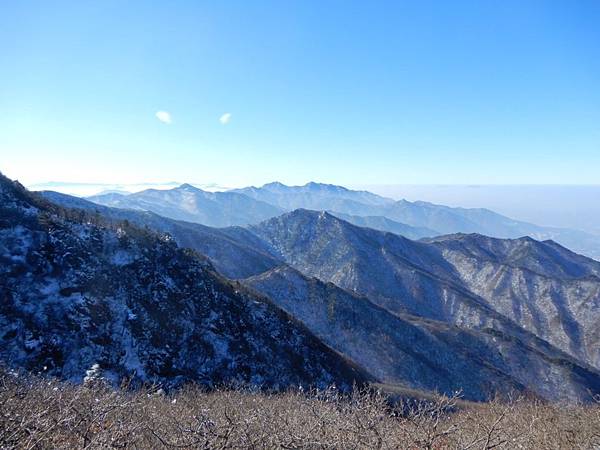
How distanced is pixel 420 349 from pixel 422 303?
58010 millimetres

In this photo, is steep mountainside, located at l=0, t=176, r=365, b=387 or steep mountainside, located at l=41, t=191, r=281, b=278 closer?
steep mountainside, located at l=0, t=176, r=365, b=387

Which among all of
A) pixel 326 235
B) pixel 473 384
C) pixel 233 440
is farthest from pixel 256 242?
pixel 233 440

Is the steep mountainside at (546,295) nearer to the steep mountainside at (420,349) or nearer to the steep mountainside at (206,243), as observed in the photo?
the steep mountainside at (420,349)

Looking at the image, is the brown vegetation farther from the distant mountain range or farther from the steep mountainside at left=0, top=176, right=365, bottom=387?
the distant mountain range

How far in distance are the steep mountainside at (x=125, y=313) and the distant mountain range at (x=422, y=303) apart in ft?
13.7

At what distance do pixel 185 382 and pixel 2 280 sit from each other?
16829 mm

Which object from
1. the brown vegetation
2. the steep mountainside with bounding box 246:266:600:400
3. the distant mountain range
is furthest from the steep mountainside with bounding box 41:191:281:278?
the brown vegetation

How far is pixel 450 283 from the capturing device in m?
148

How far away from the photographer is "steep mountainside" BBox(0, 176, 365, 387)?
27906mm

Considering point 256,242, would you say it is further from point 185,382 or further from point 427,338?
point 185,382

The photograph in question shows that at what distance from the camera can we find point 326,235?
184 m

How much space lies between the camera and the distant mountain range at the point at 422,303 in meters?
71.9

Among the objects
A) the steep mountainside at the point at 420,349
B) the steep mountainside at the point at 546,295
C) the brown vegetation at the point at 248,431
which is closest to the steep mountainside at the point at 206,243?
the steep mountainside at the point at 420,349

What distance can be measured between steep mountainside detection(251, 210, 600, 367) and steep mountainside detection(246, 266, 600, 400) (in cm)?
2426
